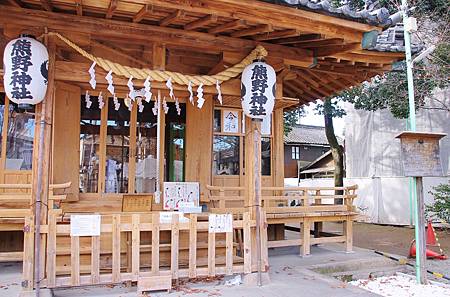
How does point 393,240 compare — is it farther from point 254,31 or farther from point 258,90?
point 254,31

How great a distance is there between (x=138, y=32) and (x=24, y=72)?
1.57 m

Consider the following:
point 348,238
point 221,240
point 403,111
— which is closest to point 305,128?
point 403,111

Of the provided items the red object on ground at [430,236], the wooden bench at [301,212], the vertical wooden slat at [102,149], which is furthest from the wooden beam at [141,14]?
the red object on ground at [430,236]

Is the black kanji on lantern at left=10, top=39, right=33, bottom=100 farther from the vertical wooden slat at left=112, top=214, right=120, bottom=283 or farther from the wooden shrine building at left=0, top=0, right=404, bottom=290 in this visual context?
the vertical wooden slat at left=112, top=214, right=120, bottom=283

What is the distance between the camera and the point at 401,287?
6062mm

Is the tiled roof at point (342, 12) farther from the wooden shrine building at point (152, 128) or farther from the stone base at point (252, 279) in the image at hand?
the stone base at point (252, 279)

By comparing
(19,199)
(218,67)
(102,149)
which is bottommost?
(19,199)

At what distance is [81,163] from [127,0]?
3430 mm

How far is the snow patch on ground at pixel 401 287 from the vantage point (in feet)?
18.6

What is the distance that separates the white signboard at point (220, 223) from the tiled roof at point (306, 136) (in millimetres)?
24382

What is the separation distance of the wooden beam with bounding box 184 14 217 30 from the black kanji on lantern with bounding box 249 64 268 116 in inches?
35.6

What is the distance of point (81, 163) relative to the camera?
6824 millimetres

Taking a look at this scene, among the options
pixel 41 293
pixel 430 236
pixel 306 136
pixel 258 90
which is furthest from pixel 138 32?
pixel 306 136

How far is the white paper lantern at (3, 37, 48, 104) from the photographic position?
4395mm
